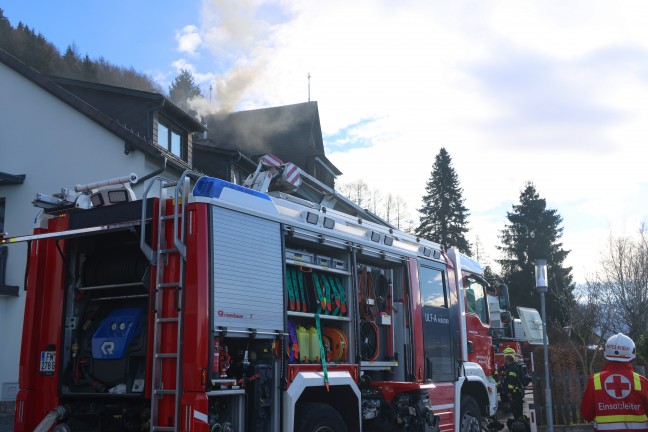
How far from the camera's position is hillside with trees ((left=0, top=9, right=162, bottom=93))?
36062 mm

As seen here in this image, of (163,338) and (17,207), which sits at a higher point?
(17,207)

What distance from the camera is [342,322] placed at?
764cm

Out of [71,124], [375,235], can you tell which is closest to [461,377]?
[375,235]

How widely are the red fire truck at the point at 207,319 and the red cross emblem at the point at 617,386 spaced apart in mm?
2545

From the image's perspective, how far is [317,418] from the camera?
6684mm

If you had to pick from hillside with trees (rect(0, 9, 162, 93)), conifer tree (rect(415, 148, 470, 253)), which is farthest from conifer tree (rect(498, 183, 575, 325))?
hillside with trees (rect(0, 9, 162, 93))

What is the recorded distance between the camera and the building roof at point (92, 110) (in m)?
17.0

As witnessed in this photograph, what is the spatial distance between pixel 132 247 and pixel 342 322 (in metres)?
2.43

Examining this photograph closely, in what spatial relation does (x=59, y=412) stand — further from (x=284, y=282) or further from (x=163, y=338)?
(x=284, y=282)

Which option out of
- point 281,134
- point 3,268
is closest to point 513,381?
point 3,268

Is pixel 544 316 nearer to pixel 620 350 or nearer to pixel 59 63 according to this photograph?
pixel 620 350

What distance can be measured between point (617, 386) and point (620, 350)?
0.30 m

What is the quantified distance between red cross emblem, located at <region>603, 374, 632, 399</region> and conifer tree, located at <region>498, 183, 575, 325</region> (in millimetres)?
37589

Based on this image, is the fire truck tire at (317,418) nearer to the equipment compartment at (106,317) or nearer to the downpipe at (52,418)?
the equipment compartment at (106,317)
